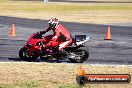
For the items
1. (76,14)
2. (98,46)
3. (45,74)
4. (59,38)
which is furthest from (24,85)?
(76,14)

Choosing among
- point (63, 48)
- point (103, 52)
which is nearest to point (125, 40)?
point (103, 52)

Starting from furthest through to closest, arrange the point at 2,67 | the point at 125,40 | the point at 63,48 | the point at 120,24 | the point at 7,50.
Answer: the point at 120,24, the point at 125,40, the point at 7,50, the point at 63,48, the point at 2,67

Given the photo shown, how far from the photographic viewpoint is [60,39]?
17.6 m

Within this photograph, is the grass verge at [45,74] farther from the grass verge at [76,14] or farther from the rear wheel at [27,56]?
the grass verge at [76,14]

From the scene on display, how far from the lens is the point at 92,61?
18.1 m

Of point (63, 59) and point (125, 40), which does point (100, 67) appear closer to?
point (63, 59)

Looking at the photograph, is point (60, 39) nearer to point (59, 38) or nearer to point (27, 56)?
point (59, 38)

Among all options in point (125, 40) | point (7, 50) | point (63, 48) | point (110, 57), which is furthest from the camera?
point (125, 40)

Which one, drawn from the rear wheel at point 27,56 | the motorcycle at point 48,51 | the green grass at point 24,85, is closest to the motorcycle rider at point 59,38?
the motorcycle at point 48,51

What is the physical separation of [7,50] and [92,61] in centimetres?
459

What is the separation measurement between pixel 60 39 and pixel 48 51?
623mm

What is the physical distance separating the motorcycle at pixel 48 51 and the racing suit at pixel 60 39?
131mm

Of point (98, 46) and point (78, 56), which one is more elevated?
point (78, 56)

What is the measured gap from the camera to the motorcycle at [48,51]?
17609 mm
